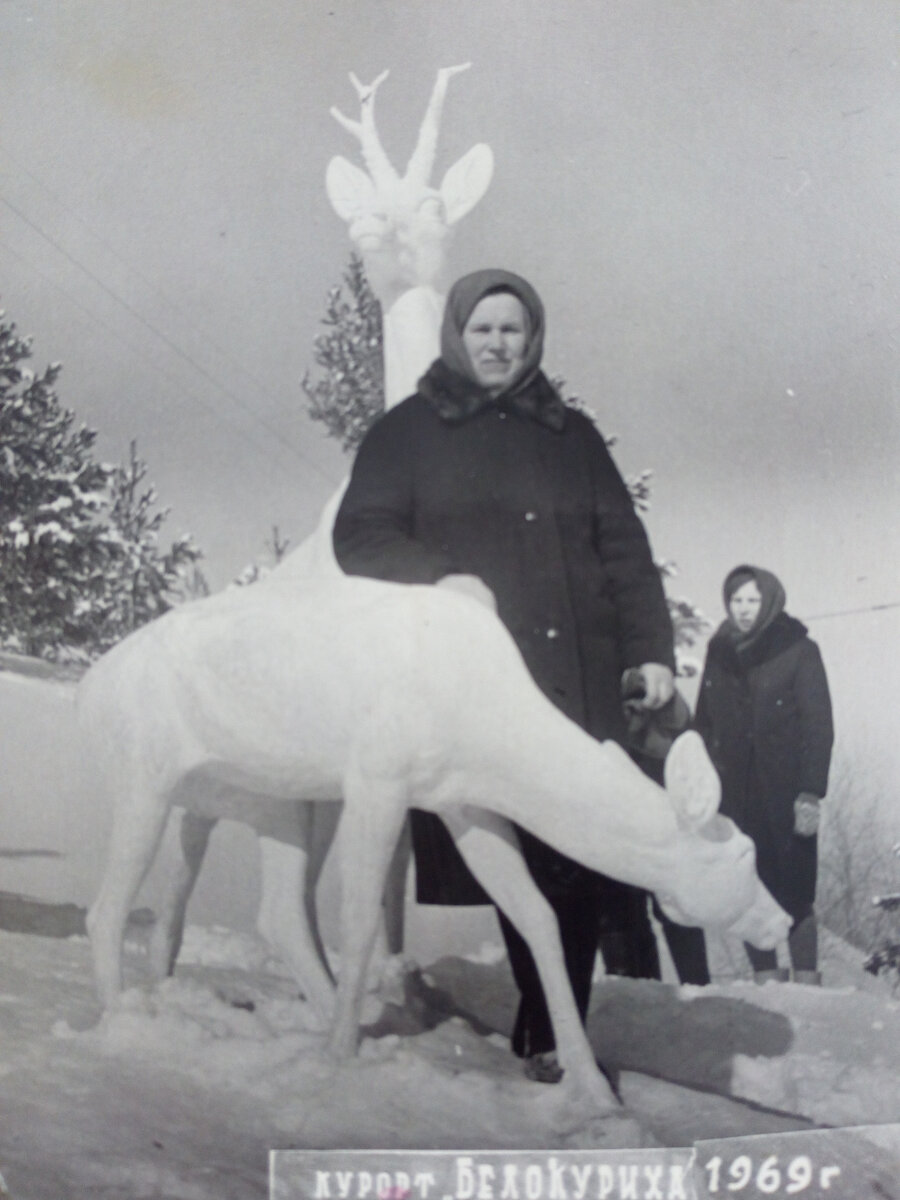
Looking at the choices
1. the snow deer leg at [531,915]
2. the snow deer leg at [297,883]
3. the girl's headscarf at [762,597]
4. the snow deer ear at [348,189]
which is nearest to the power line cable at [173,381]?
the snow deer ear at [348,189]

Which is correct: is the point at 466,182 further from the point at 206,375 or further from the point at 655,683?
the point at 655,683

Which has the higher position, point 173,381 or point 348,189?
point 348,189

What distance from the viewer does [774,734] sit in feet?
12.5

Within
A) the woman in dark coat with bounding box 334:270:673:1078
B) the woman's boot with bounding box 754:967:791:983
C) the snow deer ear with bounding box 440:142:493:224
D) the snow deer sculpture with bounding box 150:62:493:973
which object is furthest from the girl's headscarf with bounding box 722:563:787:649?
the snow deer ear with bounding box 440:142:493:224

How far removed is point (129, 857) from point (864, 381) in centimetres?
246

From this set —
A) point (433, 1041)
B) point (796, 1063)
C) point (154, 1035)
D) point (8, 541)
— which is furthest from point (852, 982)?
point (8, 541)

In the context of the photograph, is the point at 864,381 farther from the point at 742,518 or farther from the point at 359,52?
the point at 359,52

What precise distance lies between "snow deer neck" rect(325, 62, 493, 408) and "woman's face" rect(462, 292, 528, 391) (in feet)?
0.37

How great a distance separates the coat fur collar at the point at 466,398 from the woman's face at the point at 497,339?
4 cm

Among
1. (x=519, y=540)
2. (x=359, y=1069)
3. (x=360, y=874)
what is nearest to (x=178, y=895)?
(x=360, y=874)

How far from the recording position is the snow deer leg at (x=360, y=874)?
3488 millimetres

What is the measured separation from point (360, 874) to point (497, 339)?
1.48 metres

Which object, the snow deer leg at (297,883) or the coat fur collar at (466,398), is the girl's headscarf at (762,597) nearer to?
the coat fur collar at (466,398)

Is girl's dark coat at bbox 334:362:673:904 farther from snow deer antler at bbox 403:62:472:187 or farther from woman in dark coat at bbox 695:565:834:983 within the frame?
snow deer antler at bbox 403:62:472:187
